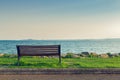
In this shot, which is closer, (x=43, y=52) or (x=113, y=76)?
(x=113, y=76)

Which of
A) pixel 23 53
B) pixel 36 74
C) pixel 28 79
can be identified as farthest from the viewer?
pixel 23 53

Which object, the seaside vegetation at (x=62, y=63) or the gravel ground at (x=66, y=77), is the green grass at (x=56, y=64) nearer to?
the seaside vegetation at (x=62, y=63)

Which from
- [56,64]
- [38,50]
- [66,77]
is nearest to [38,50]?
[38,50]

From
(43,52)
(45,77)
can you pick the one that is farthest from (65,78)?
(43,52)

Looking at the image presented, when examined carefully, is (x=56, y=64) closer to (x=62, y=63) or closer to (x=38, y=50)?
(x=62, y=63)

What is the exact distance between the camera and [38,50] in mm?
13602

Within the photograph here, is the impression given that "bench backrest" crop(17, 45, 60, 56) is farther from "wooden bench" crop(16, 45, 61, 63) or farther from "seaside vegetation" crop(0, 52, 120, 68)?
"seaside vegetation" crop(0, 52, 120, 68)

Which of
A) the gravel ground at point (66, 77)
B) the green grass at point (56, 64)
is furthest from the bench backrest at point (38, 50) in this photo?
the gravel ground at point (66, 77)

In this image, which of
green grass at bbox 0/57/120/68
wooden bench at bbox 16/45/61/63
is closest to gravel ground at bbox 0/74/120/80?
green grass at bbox 0/57/120/68

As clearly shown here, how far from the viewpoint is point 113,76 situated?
1005 cm

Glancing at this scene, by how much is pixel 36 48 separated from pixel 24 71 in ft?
10.4

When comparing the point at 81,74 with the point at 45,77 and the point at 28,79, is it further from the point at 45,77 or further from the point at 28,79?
the point at 28,79

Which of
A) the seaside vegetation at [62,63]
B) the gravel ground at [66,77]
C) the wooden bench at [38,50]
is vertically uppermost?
the wooden bench at [38,50]

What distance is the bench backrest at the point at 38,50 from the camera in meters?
13.5
